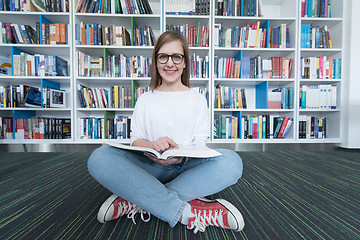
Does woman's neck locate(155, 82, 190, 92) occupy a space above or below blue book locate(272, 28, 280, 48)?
below

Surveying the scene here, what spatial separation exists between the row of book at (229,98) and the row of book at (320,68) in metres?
0.79

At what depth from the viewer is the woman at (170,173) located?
708 millimetres

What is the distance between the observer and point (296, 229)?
758mm

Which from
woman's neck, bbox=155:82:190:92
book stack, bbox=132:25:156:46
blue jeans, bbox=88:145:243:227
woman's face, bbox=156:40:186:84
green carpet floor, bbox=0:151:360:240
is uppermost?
book stack, bbox=132:25:156:46

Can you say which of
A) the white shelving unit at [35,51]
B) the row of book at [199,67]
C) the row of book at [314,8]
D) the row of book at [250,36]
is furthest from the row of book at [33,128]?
the row of book at [314,8]

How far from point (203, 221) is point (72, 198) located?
2.31ft

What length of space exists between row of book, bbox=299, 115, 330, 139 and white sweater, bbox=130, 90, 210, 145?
6.60ft

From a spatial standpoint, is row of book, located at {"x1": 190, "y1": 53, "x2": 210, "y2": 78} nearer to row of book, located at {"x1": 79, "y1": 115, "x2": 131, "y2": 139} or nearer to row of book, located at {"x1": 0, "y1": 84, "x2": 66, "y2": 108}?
row of book, located at {"x1": 79, "y1": 115, "x2": 131, "y2": 139}

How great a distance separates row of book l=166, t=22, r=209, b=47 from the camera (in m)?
2.41

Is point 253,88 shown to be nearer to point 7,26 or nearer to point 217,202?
point 217,202

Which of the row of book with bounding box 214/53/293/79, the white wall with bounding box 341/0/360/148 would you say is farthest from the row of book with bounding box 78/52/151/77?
the white wall with bounding box 341/0/360/148

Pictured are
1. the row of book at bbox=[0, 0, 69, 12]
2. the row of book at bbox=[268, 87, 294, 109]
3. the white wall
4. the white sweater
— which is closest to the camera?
the white sweater

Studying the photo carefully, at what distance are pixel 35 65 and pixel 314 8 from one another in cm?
345

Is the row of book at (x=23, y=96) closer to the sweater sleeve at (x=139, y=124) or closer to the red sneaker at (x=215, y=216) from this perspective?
the sweater sleeve at (x=139, y=124)
